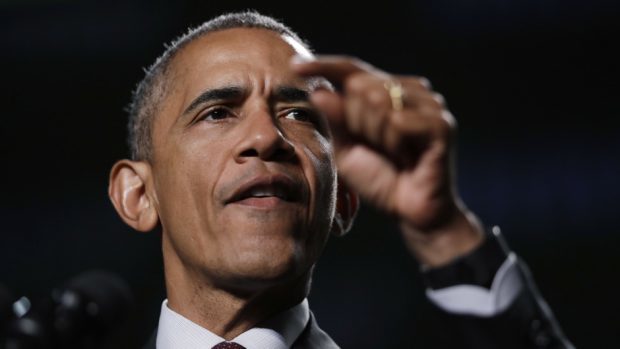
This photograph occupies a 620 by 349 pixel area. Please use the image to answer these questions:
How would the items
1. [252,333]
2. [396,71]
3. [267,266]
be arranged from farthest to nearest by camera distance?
1. [396,71]
2. [252,333]
3. [267,266]

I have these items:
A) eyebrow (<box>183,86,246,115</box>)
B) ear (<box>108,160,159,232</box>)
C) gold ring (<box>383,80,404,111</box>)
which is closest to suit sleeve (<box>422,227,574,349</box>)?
gold ring (<box>383,80,404,111</box>)

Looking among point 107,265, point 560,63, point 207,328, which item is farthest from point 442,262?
point 107,265

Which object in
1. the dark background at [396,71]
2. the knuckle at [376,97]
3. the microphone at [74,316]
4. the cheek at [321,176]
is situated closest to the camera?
the knuckle at [376,97]

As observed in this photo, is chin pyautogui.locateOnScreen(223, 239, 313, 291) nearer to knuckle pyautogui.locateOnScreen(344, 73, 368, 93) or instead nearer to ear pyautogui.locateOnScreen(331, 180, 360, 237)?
ear pyautogui.locateOnScreen(331, 180, 360, 237)

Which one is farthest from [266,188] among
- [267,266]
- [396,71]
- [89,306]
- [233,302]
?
[396,71]

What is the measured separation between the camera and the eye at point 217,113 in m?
1.69

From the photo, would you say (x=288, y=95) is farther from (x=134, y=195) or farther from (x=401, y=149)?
(x=401, y=149)

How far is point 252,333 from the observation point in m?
1.66

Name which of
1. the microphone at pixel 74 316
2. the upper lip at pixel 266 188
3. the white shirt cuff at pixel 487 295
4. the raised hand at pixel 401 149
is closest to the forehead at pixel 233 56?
the upper lip at pixel 266 188

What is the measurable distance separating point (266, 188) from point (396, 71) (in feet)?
7.84

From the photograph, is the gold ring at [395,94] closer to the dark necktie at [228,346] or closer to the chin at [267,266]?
the chin at [267,266]

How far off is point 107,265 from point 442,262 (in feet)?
9.85

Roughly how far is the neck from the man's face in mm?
35

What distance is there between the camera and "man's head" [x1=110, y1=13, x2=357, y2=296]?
1.56m
